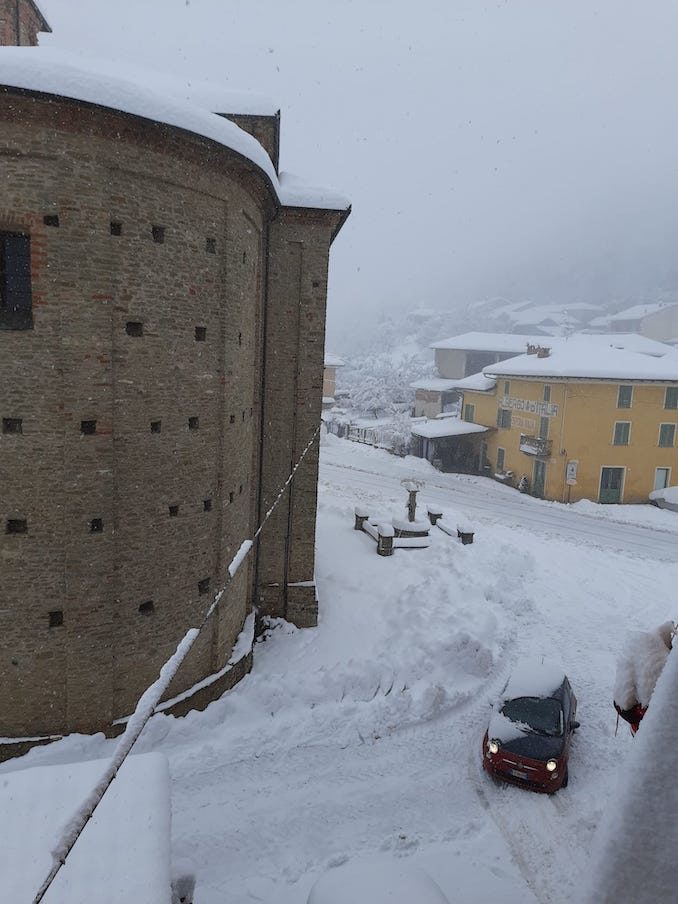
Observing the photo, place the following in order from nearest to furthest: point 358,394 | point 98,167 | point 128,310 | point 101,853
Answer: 1. point 101,853
2. point 98,167
3. point 128,310
4. point 358,394

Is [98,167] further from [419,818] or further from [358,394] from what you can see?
[358,394]

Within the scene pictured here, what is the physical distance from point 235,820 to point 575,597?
12226 mm

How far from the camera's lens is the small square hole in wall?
8586 millimetres

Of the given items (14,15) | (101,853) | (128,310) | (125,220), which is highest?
(14,15)

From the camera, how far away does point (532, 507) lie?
29312 mm

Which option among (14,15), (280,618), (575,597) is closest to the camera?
(14,15)

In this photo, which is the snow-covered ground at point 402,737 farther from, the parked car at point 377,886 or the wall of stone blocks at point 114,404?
the wall of stone blocks at point 114,404

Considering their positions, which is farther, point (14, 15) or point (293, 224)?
point (293, 224)

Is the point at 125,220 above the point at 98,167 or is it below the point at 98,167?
below

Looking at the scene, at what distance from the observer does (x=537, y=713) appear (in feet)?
32.8

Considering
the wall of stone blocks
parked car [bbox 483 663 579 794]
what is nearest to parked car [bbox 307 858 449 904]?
parked car [bbox 483 663 579 794]

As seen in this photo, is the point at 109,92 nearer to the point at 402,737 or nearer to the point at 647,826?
the point at 647,826

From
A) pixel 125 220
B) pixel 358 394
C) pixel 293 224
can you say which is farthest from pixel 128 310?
pixel 358 394

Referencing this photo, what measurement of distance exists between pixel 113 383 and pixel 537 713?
9.07 m
